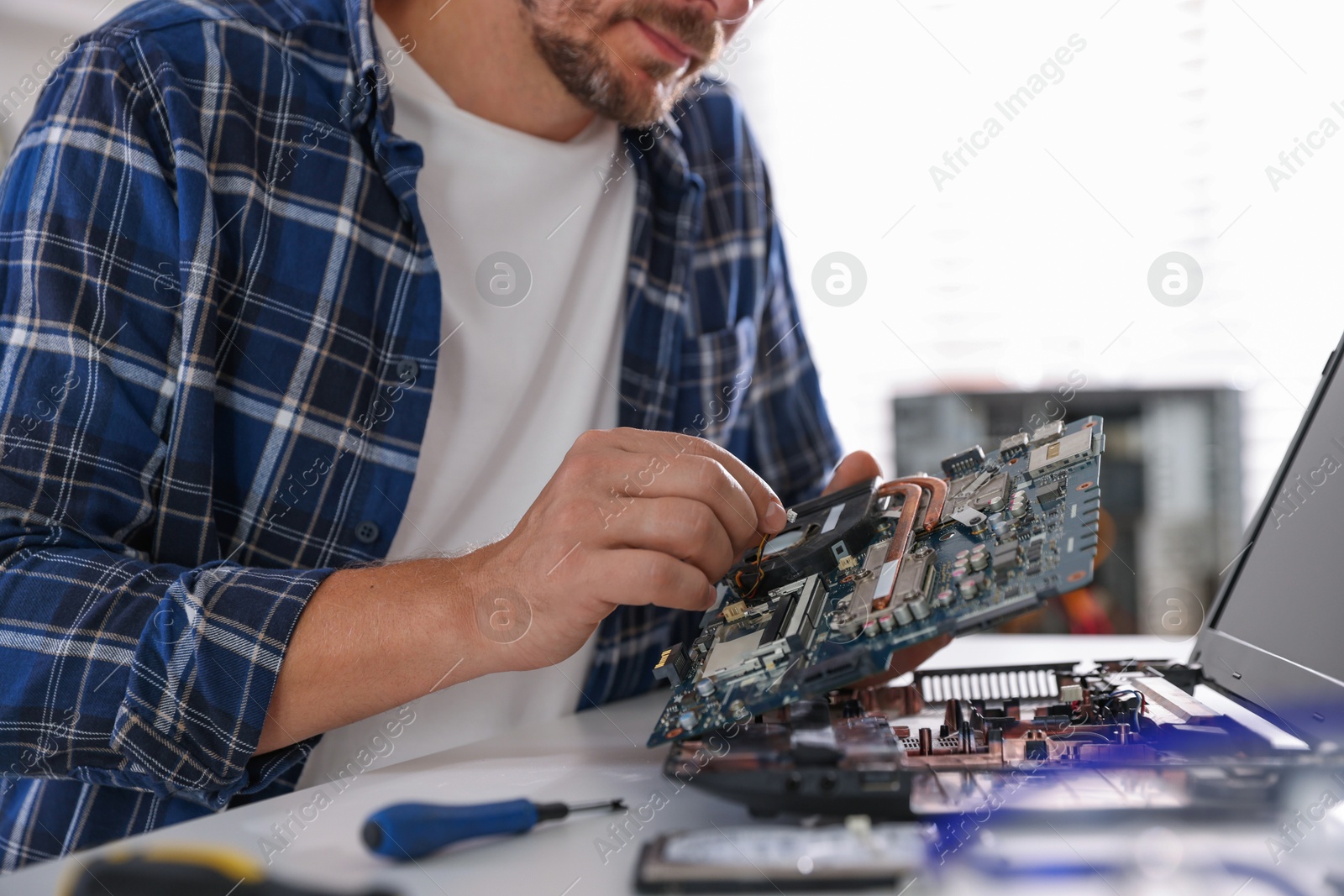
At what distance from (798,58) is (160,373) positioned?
2669 millimetres

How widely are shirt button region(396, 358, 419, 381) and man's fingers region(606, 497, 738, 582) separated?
456 mm

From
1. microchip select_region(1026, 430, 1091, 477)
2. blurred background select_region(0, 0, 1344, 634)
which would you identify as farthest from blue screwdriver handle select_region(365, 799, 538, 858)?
blurred background select_region(0, 0, 1344, 634)

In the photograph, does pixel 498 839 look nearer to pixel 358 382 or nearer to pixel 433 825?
pixel 433 825

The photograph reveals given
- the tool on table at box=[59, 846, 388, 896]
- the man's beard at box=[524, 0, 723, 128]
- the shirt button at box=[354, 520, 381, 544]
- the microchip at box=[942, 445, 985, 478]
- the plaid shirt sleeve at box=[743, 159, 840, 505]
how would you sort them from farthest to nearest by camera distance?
the plaid shirt sleeve at box=[743, 159, 840, 505], the man's beard at box=[524, 0, 723, 128], the shirt button at box=[354, 520, 381, 544], the microchip at box=[942, 445, 985, 478], the tool on table at box=[59, 846, 388, 896]

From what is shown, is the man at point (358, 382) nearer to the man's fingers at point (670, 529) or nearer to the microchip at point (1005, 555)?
the man's fingers at point (670, 529)

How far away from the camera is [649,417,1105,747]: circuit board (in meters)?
0.63

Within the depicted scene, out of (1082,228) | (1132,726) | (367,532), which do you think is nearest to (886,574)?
(1132,726)

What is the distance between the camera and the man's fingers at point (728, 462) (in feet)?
2.67

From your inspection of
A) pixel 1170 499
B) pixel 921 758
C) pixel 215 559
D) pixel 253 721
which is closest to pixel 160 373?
pixel 215 559

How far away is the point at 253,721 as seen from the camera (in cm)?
80

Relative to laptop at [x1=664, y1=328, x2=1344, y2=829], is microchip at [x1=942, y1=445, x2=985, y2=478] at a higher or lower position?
higher

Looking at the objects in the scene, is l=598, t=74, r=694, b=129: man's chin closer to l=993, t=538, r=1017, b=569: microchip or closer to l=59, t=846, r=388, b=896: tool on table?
l=993, t=538, r=1017, b=569: microchip

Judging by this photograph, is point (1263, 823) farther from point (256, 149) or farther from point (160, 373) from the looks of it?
point (256, 149)

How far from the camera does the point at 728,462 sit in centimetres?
83
